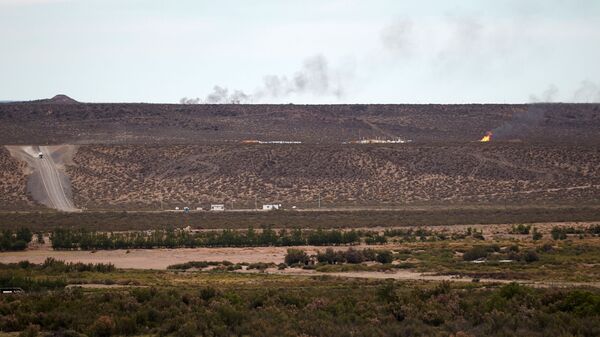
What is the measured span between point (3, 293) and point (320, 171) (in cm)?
6802

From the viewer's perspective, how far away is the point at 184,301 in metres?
28.2

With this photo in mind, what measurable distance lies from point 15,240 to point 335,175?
1850 inches

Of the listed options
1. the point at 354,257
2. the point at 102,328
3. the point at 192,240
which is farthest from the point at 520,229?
the point at 102,328

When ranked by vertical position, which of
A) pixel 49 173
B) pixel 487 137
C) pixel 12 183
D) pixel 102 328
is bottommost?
pixel 12 183

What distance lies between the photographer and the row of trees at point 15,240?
5384 centimetres

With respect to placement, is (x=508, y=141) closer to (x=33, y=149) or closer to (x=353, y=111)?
(x=353, y=111)

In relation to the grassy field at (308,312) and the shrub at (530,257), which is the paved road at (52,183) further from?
the grassy field at (308,312)

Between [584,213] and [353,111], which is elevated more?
[353,111]

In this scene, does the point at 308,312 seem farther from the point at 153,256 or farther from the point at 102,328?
the point at 153,256

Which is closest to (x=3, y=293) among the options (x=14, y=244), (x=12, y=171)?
(x=14, y=244)

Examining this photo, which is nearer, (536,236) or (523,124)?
(536,236)

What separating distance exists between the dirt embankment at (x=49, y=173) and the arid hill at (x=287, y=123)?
790 centimetres

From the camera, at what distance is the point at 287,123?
138 meters

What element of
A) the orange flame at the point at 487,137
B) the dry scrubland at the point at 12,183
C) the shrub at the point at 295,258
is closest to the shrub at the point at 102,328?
the shrub at the point at 295,258
